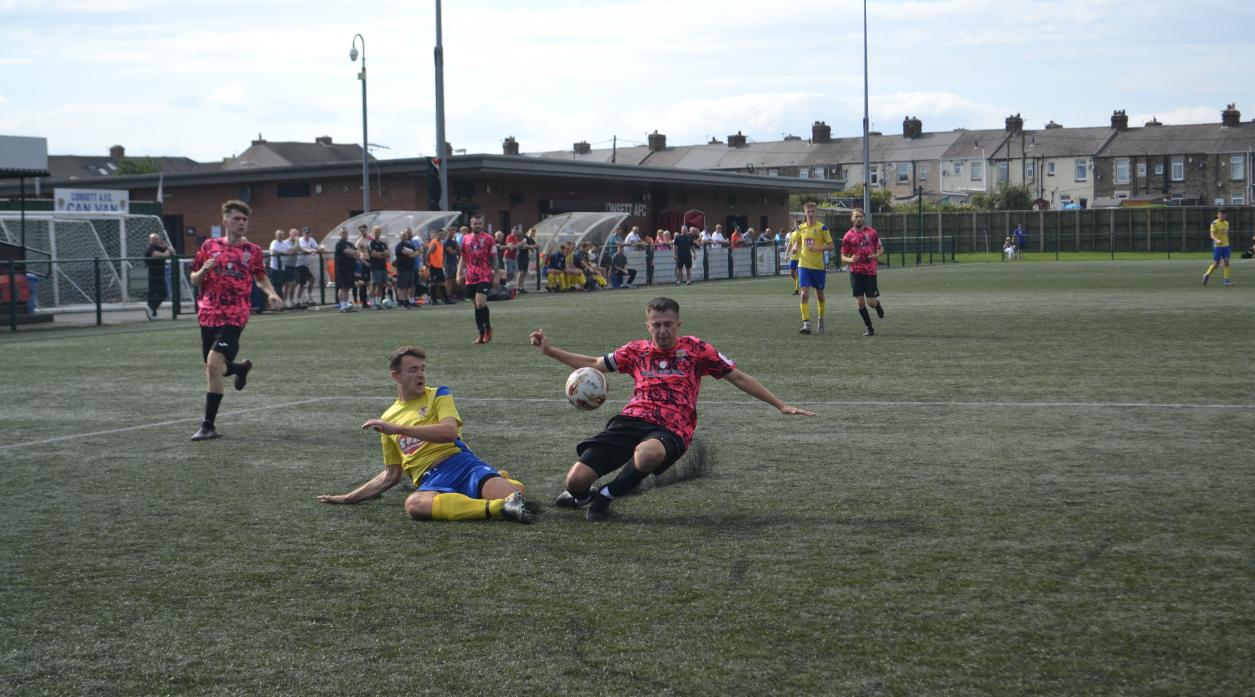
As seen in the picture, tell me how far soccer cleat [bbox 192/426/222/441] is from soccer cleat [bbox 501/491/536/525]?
4100mm

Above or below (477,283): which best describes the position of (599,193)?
above

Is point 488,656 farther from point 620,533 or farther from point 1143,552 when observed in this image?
point 1143,552

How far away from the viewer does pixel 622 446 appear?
704cm

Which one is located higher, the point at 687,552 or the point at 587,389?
the point at 587,389

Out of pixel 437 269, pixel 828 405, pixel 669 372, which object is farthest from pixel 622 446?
pixel 437 269

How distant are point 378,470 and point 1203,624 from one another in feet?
17.3

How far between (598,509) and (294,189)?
145ft

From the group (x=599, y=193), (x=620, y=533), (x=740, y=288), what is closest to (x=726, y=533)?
(x=620, y=533)

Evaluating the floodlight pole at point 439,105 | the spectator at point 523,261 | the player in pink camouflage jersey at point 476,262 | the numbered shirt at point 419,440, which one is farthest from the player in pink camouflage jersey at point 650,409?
the spectator at point 523,261

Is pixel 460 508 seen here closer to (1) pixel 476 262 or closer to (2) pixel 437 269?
(1) pixel 476 262

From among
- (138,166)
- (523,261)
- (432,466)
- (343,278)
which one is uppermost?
(138,166)

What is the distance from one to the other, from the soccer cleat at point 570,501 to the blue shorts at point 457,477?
37cm

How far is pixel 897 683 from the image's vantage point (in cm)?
423

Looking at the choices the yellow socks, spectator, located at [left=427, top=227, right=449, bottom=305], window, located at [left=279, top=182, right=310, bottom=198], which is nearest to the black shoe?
the yellow socks
